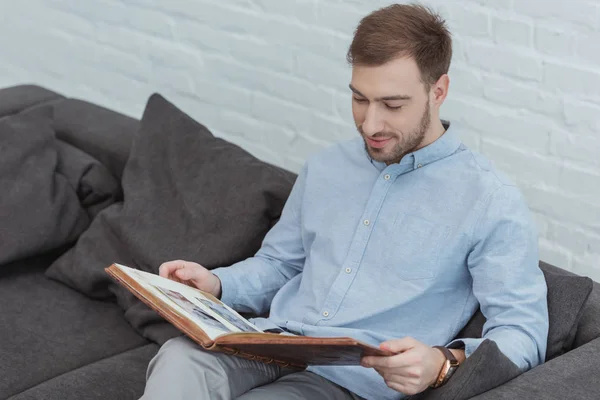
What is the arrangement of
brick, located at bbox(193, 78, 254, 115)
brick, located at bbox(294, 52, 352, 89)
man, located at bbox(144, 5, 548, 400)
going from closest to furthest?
man, located at bbox(144, 5, 548, 400)
brick, located at bbox(294, 52, 352, 89)
brick, located at bbox(193, 78, 254, 115)

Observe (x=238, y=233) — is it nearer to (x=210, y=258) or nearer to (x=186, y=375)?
(x=210, y=258)

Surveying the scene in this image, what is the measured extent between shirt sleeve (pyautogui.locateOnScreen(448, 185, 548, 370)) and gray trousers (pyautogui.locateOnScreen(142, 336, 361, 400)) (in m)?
0.28

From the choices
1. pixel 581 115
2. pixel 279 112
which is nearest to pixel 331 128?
pixel 279 112

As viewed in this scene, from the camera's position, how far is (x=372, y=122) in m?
2.02

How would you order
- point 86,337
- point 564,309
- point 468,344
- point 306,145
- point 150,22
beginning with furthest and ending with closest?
1. point 150,22
2. point 306,145
3. point 86,337
4. point 564,309
5. point 468,344

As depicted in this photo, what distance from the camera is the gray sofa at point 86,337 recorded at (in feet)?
6.01

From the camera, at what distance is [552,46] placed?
251 cm

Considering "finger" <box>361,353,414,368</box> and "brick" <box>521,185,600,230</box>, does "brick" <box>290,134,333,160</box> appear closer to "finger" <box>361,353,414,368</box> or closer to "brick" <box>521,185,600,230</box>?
"brick" <box>521,185,600,230</box>

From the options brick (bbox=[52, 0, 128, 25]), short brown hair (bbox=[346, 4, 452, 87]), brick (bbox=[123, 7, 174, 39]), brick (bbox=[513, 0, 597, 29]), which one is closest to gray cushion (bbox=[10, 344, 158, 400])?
short brown hair (bbox=[346, 4, 452, 87])

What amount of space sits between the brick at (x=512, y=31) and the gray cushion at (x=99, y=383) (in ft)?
3.86

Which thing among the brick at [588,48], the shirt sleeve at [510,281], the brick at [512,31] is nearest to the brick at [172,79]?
the brick at [512,31]

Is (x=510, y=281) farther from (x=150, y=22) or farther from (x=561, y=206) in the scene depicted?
(x=150, y=22)

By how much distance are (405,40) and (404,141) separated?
0.20 meters

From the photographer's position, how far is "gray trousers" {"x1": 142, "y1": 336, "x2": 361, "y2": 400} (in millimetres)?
1815
